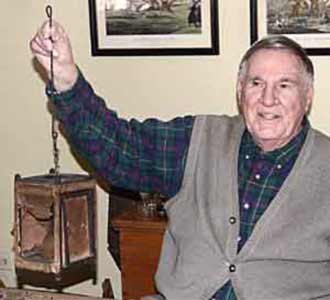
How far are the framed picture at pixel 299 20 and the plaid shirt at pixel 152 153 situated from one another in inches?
25.2

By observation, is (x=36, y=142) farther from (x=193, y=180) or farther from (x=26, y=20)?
(x=193, y=180)

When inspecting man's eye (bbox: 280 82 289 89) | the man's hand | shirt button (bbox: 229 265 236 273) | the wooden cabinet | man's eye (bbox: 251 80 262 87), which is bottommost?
the wooden cabinet

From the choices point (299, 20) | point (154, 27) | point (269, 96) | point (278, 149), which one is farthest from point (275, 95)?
point (154, 27)

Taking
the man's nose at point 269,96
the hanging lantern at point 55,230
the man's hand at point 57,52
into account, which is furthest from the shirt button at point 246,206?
the man's hand at point 57,52

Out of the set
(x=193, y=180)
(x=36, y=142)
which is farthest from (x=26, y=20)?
(x=193, y=180)

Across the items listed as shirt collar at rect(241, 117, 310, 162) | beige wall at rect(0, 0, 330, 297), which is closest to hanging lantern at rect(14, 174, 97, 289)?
shirt collar at rect(241, 117, 310, 162)

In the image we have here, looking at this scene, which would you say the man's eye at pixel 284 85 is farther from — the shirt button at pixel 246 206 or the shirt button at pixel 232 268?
the shirt button at pixel 232 268

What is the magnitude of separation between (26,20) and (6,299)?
5.16 ft

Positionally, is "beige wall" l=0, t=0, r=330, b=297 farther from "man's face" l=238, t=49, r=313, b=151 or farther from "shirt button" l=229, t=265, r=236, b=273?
"shirt button" l=229, t=265, r=236, b=273

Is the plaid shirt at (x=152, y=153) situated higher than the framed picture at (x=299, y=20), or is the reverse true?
the framed picture at (x=299, y=20)

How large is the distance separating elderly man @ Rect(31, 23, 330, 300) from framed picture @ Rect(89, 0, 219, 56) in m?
0.71

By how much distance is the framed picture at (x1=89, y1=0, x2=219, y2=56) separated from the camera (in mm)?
2965

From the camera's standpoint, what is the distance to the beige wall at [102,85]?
9.70 ft

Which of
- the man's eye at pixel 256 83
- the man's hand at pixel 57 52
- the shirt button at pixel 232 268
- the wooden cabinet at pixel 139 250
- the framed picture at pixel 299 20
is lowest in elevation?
the wooden cabinet at pixel 139 250
